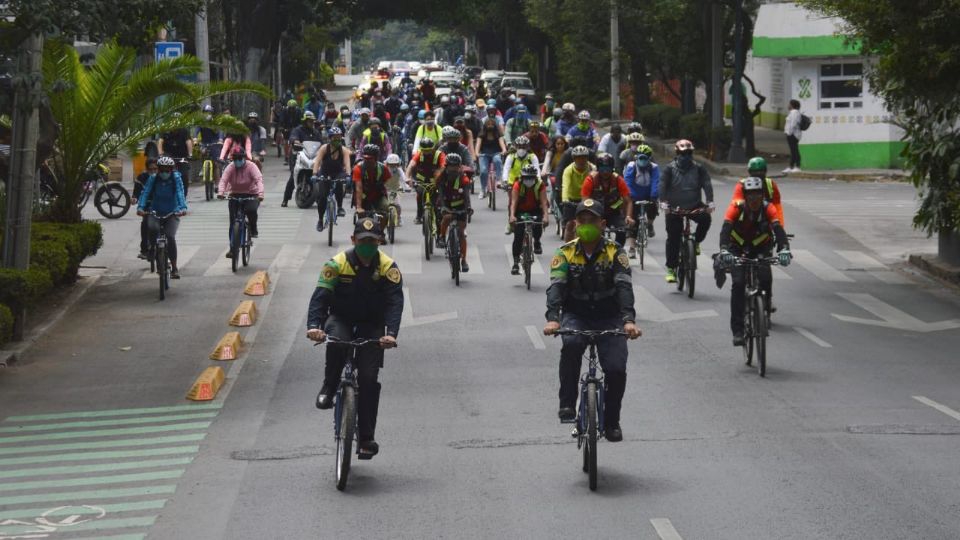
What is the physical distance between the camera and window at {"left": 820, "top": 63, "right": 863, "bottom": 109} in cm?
3994

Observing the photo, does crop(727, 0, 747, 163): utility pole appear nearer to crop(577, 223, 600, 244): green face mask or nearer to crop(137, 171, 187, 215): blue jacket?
crop(137, 171, 187, 215): blue jacket

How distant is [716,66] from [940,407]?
3111 cm

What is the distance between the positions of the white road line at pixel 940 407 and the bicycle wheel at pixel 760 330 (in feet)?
5.17

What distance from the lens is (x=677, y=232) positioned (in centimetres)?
2092

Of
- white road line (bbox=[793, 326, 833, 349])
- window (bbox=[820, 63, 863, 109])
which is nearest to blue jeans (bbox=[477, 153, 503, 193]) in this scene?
window (bbox=[820, 63, 863, 109])

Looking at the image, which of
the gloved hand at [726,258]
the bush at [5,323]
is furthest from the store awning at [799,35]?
the bush at [5,323]

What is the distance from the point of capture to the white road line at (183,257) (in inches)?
949

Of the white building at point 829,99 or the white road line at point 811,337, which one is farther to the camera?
the white building at point 829,99

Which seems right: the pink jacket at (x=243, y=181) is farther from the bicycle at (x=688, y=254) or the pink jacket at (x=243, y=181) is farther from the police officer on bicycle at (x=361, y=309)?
the police officer on bicycle at (x=361, y=309)

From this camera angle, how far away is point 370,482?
37.7 feet

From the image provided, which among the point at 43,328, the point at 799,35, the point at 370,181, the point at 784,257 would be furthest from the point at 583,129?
the point at 784,257

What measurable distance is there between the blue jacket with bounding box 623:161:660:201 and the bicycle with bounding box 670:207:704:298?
151 centimetres

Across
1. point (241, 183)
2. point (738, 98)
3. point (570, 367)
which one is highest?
point (738, 98)

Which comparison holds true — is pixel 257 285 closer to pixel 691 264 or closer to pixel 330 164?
pixel 330 164
